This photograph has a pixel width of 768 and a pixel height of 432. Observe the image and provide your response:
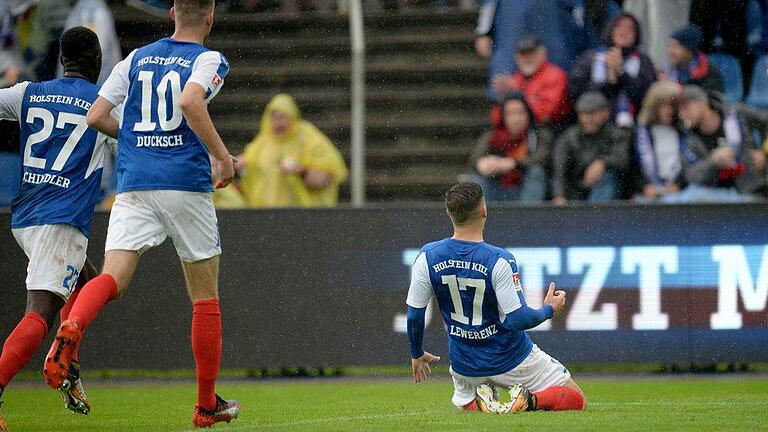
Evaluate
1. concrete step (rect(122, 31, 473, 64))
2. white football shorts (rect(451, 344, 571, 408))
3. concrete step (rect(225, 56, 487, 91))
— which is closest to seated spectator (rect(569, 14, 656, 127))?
concrete step (rect(225, 56, 487, 91))

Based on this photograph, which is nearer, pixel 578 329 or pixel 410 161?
pixel 578 329

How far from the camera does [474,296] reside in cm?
696

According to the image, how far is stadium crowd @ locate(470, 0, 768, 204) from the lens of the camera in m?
12.1

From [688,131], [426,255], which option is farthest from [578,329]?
[426,255]

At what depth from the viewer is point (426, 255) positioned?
7.05 m

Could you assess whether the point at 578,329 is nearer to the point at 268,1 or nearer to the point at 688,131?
the point at 688,131

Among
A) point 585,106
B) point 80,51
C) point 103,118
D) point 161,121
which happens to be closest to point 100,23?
point 585,106

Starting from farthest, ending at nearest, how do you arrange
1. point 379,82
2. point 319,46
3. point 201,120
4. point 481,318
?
point 319,46, point 379,82, point 481,318, point 201,120

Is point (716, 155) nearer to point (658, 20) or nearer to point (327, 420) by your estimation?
point (658, 20)

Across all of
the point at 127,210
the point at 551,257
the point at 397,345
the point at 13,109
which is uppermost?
the point at 13,109

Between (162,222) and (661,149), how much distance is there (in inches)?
269

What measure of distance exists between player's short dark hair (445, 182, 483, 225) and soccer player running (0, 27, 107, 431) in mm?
2048

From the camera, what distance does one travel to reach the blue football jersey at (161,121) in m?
6.52

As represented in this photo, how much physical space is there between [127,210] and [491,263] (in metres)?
1.89
